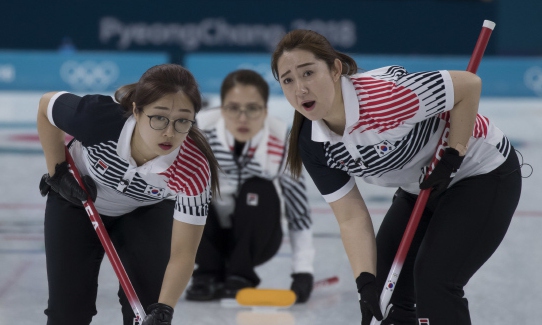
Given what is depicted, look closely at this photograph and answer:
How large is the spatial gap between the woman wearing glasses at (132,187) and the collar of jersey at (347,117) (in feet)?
1.10

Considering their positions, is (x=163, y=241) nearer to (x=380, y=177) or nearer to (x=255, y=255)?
(x=380, y=177)

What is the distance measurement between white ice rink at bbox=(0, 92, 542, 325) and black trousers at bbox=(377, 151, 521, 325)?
0.95 meters

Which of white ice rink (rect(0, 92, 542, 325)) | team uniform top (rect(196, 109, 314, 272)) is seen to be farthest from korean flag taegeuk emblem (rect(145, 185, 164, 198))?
team uniform top (rect(196, 109, 314, 272))

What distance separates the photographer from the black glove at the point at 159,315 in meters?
2.34

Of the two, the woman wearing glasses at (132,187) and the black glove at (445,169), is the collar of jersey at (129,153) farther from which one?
the black glove at (445,169)

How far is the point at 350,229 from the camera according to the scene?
8.11 ft

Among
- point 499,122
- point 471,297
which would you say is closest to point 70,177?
point 471,297

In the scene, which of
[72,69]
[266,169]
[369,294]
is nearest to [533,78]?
[72,69]

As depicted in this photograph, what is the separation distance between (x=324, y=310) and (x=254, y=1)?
5.43m

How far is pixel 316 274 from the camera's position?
12.5 feet

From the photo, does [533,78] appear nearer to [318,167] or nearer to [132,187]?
[318,167]

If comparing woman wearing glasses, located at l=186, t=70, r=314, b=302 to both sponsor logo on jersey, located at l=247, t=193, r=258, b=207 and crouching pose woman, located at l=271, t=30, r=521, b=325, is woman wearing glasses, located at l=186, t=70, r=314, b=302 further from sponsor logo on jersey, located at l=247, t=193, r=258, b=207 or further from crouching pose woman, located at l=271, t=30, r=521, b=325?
crouching pose woman, located at l=271, t=30, r=521, b=325

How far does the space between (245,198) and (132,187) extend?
1.02 m

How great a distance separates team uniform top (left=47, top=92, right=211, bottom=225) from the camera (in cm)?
242
